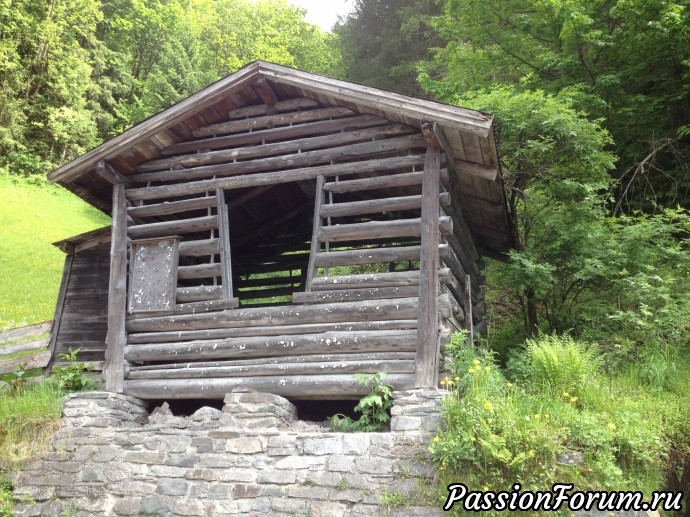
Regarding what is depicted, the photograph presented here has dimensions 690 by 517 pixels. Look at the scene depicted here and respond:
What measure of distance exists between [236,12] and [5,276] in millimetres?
25253

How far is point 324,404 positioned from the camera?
8062 millimetres

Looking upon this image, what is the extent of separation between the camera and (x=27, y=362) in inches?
385

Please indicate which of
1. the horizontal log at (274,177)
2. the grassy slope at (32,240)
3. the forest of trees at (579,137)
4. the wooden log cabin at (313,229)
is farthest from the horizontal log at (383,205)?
the grassy slope at (32,240)

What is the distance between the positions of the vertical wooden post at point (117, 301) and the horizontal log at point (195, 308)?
0.23m

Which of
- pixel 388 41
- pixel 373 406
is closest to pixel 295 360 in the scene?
pixel 373 406

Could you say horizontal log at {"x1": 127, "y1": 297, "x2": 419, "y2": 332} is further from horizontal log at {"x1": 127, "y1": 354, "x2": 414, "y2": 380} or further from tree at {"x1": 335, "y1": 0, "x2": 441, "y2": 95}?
tree at {"x1": 335, "y1": 0, "x2": 441, "y2": 95}

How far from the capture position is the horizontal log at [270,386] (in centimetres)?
660

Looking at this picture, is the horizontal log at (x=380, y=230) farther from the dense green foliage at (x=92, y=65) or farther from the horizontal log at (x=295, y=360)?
the dense green foliage at (x=92, y=65)

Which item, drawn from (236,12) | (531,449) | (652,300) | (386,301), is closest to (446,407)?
(531,449)

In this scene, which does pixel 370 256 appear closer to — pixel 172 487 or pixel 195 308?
pixel 195 308

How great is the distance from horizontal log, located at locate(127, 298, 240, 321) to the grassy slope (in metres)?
8.80

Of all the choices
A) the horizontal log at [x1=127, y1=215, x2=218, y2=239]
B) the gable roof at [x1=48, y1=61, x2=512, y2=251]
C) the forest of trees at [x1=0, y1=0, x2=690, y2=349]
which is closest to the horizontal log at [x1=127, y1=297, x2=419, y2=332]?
the horizontal log at [x1=127, y1=215, x2=218, y2=239]

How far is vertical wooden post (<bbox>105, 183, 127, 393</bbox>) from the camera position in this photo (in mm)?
7770

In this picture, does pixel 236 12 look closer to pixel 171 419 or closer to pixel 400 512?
pixel 171 419
